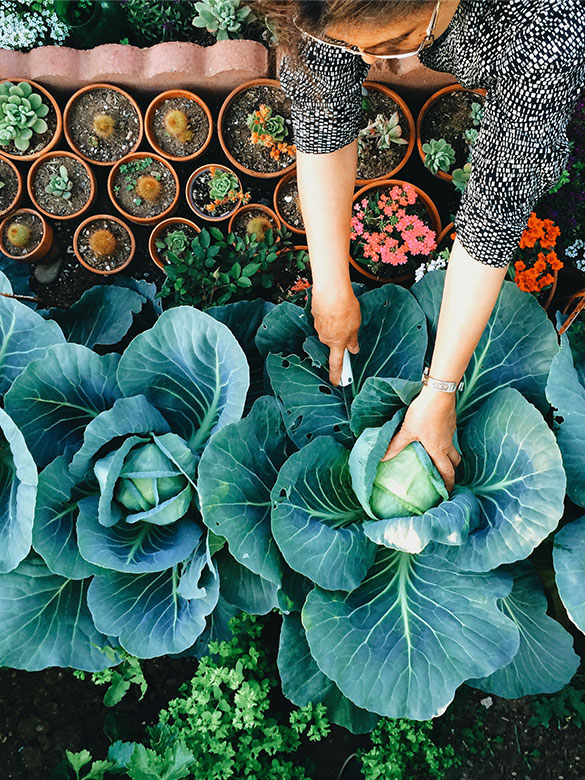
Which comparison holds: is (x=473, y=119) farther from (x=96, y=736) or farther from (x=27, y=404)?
(x=96, y=736)

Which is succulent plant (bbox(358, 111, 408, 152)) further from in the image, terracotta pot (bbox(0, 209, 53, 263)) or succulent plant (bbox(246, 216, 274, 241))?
terracotta pot (bbox(0, 209, 53, 263))

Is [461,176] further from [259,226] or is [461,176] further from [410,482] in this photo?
[410,482]

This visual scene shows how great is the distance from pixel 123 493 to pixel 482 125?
4.22ft

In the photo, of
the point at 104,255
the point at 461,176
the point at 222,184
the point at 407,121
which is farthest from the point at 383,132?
the point at 104,255

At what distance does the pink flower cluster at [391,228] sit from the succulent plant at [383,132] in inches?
7.1

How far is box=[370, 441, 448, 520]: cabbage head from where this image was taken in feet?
5.28

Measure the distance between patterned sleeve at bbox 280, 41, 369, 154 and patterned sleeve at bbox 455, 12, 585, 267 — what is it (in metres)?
0.35

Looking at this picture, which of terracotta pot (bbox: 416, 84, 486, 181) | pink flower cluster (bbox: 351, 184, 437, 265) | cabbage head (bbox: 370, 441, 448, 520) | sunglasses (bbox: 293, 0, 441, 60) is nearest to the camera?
sunglasses (bbox: 293, 0, 441, 60)

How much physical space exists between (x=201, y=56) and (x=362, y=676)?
2.29 m

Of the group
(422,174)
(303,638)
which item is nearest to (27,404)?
(303,638)

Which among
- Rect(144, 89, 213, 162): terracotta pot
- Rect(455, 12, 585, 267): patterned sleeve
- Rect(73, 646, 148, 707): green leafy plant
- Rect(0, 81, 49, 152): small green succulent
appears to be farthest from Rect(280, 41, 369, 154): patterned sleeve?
Rect(73, 646, 148, 707): green leafy plant

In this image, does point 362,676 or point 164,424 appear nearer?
point 362,676

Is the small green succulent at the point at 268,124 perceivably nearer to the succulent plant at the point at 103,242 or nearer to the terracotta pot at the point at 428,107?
the terracotta pot at the point at 428,107

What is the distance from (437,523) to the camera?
1.51 m
